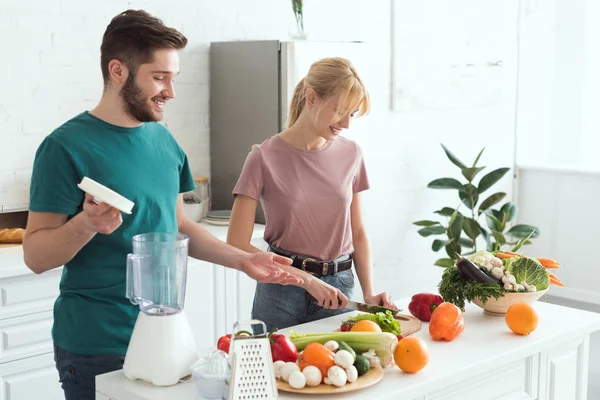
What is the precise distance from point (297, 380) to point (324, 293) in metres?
0.56

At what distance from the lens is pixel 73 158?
2086 millimetres

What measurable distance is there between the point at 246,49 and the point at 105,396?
2.41m

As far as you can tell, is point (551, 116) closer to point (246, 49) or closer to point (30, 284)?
point (246, 49)

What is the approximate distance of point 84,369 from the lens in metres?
2.15

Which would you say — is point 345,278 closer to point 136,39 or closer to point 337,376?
point 337,376

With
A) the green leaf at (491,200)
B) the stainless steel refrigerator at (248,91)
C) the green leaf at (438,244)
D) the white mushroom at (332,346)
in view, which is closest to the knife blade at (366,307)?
the white mushroom at (332,346)

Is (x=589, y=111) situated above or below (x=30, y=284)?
above

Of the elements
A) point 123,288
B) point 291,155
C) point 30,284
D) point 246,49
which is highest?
point 246,49

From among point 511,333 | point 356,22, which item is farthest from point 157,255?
point 356,22

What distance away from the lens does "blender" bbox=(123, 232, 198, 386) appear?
1.96m

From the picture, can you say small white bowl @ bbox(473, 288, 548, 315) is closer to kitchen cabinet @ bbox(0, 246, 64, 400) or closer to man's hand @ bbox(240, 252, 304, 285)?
man's hand @ bbox(240, 252, 304, 285)

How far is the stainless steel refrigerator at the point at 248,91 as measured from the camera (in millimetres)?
3977

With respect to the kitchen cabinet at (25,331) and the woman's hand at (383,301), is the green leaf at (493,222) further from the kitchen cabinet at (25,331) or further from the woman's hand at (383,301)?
the kitchen cabinet at (25,331)

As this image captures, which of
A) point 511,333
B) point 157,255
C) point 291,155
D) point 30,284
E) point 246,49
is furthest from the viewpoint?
point 246,49
